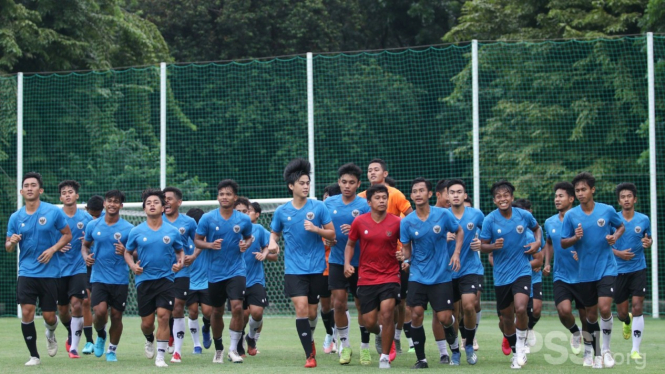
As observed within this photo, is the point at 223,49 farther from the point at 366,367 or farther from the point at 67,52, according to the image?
the point at 366,367

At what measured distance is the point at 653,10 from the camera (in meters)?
24.0

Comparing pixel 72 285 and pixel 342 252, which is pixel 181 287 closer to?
pixel 72 285

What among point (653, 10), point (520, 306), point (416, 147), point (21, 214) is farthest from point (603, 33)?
point (21, 214)

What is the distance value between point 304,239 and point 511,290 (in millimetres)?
2518

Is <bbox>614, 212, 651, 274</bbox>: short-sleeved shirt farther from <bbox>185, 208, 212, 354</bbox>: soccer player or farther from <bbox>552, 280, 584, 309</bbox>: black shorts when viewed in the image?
<bbox>185, 208, 212, 354</bbox>: soccer player

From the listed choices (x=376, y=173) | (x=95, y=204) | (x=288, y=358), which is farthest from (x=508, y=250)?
(x=95, y=204)

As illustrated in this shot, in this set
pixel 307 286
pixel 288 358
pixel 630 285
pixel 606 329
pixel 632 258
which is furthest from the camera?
pixel 630 285

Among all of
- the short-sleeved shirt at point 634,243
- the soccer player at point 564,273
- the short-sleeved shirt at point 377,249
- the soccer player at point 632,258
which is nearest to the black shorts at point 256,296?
the short-sleeved shirt at point 377,249

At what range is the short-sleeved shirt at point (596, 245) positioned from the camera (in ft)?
37.2

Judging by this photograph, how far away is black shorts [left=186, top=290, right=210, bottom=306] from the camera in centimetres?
1350

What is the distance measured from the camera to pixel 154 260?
11.7 m

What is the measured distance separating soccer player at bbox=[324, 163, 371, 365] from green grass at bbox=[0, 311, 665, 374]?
372 mm

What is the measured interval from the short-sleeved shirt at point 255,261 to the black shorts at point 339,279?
58.2 inches

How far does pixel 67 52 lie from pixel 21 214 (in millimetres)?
16341
